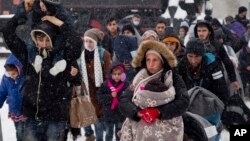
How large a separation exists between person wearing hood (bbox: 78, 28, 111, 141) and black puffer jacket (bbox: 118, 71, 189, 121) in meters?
3.05

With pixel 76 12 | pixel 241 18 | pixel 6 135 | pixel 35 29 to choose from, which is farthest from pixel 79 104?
pixel 76 12

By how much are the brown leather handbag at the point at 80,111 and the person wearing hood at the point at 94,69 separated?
1.56m

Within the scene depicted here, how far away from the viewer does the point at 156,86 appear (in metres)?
4.36

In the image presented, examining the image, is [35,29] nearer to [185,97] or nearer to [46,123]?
[46,123]

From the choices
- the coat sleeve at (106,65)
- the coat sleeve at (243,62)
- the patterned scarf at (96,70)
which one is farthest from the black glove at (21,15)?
the coat sleeve at (243,62)

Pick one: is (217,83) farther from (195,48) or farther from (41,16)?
(41,16)

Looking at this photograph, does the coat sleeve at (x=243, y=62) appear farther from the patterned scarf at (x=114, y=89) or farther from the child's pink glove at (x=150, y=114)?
the child's pink glove at (x=150, y=114)

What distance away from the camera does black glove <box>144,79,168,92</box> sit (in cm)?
435

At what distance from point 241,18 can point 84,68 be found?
7.62 m

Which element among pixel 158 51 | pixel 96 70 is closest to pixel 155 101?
pixel 158 51

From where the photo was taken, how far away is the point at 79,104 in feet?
18.6

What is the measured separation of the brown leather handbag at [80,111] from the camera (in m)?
5.50

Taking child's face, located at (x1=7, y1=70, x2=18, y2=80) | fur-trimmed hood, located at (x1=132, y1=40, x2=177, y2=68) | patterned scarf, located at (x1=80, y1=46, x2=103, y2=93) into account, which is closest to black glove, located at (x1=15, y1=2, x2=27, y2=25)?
fur-trimmed hood, located at (x1=132, y1=40, x2=177, y2=68)

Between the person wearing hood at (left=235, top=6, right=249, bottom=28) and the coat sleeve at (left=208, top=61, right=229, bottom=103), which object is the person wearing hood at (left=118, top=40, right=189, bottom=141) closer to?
the coat sleeve at (left=208, top=61, right=229, bottom=103)
